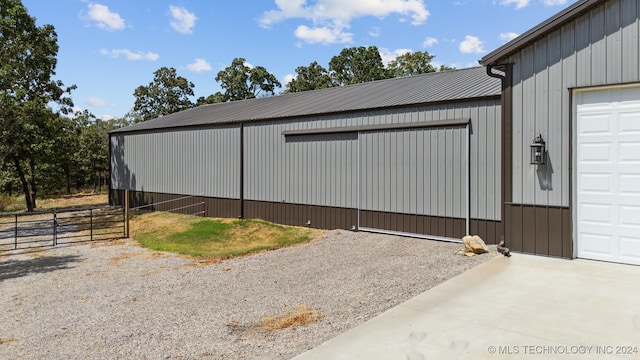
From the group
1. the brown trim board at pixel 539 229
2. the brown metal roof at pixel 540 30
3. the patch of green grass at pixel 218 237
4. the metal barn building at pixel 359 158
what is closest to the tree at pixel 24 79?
the metal barn building at pixel 359 158

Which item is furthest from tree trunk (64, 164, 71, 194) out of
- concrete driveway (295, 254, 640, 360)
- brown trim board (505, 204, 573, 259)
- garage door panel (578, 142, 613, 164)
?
garage door panel (578, 142, 613, 164)

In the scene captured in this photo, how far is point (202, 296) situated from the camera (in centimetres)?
604

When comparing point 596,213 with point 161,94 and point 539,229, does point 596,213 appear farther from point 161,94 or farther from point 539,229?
point 161,94

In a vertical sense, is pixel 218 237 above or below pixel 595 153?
below

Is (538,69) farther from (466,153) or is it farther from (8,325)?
(8,325)

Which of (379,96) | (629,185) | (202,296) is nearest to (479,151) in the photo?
(629,185)

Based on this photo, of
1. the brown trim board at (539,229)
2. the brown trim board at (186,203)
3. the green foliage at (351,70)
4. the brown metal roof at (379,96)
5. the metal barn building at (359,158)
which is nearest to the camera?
the brown trim board at (539,229)

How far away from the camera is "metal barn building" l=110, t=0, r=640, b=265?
20.0 feet

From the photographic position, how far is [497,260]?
259 inches

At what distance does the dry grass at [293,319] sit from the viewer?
4.57 m

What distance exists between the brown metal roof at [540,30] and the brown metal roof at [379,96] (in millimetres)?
1048

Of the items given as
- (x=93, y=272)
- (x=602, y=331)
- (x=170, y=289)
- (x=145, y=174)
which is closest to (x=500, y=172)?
(x=602, y=331)

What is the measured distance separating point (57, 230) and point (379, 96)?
1152 centimetres

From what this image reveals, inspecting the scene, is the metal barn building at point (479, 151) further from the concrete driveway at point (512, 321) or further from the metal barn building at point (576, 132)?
the concrete driveway at point (512, 321)
